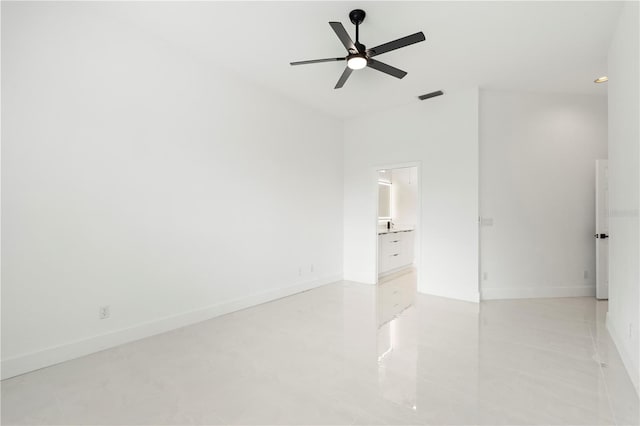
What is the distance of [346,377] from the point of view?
2.27m

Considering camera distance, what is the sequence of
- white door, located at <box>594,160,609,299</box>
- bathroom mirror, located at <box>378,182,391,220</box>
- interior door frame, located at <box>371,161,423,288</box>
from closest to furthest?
white door, located at <box>594,160,609,299</box> < interior door frame, located at <box>371,161,423,288</box> < bathroom mirror, located at <box>378,182,391,220</box>

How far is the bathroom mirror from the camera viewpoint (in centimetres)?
705

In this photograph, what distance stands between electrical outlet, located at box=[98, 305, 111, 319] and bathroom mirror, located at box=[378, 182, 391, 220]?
17.9 ft

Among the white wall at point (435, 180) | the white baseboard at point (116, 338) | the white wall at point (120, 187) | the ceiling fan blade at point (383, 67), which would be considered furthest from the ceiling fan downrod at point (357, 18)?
the white baseboard at point (116, 338)

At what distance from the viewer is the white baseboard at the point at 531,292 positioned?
14.7ft

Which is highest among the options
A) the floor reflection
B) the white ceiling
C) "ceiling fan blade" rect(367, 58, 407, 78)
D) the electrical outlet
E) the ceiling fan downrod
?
the white ceiling

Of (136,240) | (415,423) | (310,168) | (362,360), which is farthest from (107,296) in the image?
(310,168)

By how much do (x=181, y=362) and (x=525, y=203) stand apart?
4.89 m

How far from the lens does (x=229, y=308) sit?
3768 mm

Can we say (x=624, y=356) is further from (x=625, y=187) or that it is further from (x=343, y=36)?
(x=343, y=36)

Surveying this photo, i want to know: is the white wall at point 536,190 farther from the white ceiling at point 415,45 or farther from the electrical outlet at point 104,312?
the electrical outlet at point 104,312

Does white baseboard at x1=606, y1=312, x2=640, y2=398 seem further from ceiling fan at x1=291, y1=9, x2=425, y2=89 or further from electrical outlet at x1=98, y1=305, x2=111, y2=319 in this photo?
electrical outlet at x1=98, y1=305, x2=111, y2=319

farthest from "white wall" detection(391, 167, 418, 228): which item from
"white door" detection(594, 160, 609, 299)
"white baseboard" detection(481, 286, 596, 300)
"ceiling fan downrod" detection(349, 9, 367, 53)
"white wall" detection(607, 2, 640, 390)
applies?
"ceiling fan downrod" detection(349, 9, 367, 53)

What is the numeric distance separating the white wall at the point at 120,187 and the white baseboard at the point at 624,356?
3653 mm
